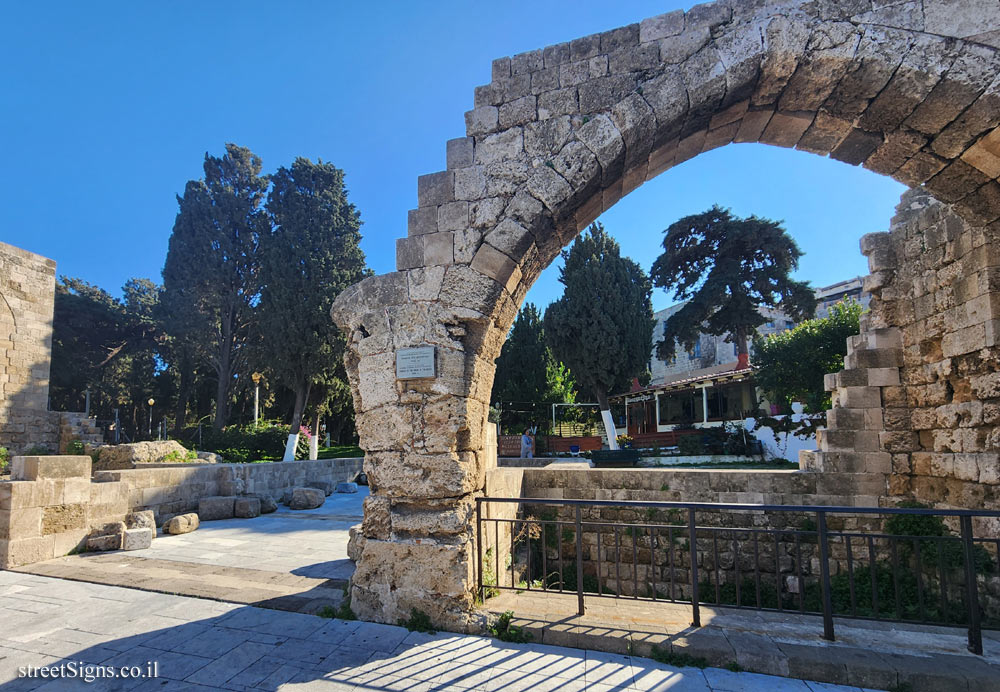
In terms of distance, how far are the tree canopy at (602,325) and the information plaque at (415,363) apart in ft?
56.8

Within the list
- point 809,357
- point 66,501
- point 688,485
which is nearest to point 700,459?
point 809,357

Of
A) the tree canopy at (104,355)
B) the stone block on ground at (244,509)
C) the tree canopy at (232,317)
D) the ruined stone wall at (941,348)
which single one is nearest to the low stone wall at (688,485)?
the ruined stone wall at (941,348)

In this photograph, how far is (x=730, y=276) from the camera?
77.4ft

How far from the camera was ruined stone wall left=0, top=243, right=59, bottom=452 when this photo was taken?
13070mm

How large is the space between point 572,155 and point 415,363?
6.77ft

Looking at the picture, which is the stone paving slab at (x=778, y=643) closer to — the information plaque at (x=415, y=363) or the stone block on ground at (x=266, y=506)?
the information plaque at (x=415, y=363)

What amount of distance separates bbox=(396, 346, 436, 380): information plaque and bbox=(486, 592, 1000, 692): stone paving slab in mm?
1895

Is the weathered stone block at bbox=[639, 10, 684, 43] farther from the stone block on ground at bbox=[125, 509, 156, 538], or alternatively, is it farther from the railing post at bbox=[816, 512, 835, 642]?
the stone block on ground at bbox=[125, 509, 156, 538]

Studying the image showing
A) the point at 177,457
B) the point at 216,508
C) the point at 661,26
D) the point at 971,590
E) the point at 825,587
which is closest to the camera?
the point at 971,590

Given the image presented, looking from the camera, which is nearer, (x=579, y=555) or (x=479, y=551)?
(x=579, y=555)

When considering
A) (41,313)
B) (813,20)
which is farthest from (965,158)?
(41,313)

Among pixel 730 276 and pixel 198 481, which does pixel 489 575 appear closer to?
pixel 198 481

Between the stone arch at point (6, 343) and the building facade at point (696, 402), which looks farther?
the building facade at point (696, 402)

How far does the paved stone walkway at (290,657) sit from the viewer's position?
2857mm
